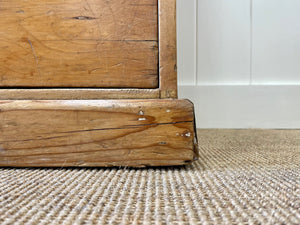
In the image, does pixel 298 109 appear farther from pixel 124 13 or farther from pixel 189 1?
pixel 124 13

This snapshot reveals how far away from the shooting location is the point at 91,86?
541 mm

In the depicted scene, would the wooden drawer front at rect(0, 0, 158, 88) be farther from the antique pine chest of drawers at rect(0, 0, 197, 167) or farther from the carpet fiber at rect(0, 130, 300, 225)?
the carpet fiber at rect(0, 130, 300, 225)

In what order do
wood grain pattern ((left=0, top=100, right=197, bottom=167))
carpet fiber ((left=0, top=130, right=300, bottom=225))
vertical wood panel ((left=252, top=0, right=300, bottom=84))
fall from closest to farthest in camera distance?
1. carpet fiber ((left=0, top=130, right=300, bottom=225))
2. wood grain pattern ((left=0, top=100, right=197, bottom=167))
3. vertical wood panel ((left=252, top=0, right=300, bottom=84))

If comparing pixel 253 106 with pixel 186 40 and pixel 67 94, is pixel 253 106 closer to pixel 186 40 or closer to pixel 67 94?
pixel 186 40

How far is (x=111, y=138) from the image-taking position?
51 cm

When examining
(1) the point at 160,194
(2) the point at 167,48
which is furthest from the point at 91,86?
(1) the point at 160,194

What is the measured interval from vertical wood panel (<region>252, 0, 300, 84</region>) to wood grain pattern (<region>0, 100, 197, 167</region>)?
0.83 meters

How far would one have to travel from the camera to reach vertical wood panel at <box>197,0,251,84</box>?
1.18 m

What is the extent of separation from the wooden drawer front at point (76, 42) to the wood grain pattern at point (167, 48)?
15 mm

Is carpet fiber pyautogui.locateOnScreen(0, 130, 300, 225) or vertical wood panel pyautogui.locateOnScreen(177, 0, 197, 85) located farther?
vertical wood panel pyautogui.locateOnScreen(177, 0, 197, 85)

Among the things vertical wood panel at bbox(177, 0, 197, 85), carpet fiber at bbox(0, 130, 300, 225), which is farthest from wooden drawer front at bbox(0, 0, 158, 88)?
vertical wood panel at bbox(177, 0, 197, 85)

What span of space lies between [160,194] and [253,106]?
945 millimetres

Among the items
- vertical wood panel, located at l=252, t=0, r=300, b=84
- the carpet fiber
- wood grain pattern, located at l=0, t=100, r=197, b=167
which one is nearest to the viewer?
the carpet fiber

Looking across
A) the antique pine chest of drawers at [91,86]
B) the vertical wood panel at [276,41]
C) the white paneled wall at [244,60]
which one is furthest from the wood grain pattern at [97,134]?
the vertical wood panel at [276,41]
